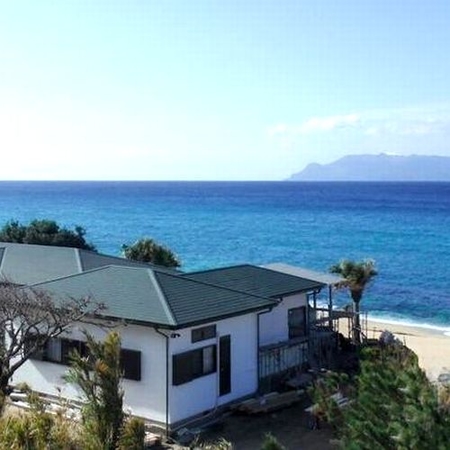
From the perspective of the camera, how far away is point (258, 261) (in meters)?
80.4

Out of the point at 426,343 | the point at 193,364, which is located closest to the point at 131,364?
the point at 193,364

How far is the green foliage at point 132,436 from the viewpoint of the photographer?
1234cm

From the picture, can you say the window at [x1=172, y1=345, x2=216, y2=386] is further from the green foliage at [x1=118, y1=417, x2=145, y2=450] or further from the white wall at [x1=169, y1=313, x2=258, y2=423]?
the green foliage at [x1=118, y1=417, x2=145, y2=450]

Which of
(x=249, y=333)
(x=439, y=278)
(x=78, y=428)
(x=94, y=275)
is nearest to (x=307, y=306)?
(x=249, y=333)

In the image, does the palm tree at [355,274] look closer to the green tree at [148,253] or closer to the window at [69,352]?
the green tree at [148,253]

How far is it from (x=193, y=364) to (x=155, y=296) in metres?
2.09

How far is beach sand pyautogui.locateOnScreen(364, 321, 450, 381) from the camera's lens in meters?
28.5

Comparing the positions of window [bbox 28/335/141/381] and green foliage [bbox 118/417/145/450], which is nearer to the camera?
green foliage [bbox 118/417/145/450]

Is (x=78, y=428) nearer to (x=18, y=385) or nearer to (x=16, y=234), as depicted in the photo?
(x=18, y=385)

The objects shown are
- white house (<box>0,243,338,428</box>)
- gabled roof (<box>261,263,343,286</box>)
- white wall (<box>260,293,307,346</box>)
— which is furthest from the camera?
gabled roof (<box>261,263,343,286</box>)

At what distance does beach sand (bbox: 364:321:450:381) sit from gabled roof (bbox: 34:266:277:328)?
8.20 m

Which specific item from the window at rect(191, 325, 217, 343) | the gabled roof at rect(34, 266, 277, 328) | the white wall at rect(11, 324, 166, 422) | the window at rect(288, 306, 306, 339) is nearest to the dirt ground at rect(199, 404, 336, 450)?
the white wall at rect(11, 324, 166, 422)

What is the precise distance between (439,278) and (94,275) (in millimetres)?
49065

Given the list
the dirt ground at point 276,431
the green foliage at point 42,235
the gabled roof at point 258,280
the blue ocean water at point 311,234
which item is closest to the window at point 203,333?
the dirt ground at point 276,431
